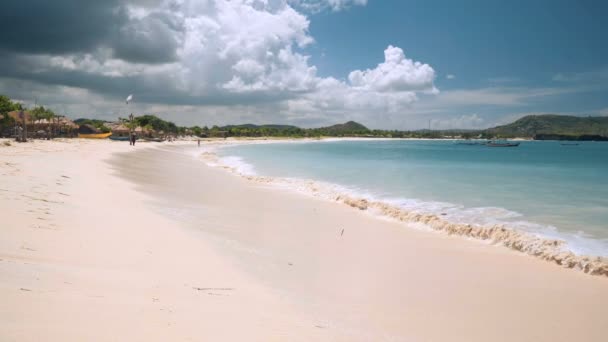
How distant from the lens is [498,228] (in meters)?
9.57

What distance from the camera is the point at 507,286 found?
6.14 m

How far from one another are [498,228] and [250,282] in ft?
25.2

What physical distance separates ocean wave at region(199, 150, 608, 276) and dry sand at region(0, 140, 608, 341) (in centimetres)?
44

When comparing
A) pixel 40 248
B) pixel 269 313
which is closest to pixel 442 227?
pixel 269 313

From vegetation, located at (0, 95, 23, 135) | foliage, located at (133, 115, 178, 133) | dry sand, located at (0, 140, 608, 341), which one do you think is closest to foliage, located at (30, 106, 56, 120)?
vegetation, located at (0, 95, 23, 135)

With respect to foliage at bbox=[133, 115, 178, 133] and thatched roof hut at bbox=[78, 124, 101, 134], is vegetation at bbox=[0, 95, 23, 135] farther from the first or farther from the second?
foliage at bbox=[133, 115, 178, 133]

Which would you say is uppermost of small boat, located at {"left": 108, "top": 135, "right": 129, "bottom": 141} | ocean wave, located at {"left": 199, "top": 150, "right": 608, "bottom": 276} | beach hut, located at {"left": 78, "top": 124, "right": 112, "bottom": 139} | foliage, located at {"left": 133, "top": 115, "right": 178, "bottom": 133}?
foliage, located at {"left": 133, "top": 115, "right": 178, "bottom": 133}

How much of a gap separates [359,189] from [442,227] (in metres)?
8.03

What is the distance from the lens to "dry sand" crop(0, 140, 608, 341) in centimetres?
319

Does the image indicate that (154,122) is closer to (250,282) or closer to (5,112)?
(5,112)

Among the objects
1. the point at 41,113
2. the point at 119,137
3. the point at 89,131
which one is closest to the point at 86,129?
the point at 89,131

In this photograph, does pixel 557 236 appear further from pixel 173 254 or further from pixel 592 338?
pixel 173 254

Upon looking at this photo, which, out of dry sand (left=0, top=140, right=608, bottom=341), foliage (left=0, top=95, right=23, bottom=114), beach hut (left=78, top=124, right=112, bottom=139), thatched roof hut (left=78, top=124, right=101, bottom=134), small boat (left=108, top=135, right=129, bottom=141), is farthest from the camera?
thatched roof hut (left=78, top=124, right=101, bottom=134)

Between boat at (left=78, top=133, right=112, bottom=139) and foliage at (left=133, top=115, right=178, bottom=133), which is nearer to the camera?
boat at (left=78, top=133, right=112, bottom=139)
